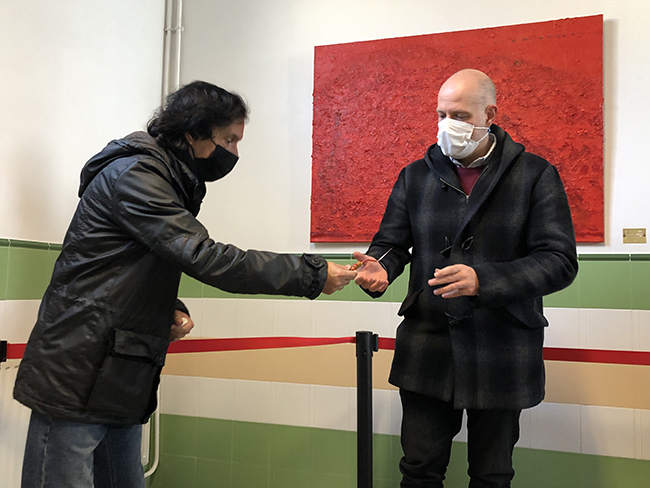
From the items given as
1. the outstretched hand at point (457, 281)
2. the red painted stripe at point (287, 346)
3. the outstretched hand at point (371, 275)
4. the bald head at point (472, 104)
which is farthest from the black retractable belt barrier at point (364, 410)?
the bald head at point (472, 104)

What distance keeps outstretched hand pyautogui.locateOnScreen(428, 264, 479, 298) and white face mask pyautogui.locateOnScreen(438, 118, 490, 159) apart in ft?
1.45

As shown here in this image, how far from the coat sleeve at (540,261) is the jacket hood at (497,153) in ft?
0.38

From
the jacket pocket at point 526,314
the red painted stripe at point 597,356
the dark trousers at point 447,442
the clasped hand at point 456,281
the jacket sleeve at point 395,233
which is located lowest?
the dark trousers at point 447,442

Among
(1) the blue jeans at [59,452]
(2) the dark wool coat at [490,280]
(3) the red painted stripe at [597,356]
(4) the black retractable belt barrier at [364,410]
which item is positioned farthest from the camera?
(3) the red painted stripe at [597,356]

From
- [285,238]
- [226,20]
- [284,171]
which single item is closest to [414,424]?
[285,238]

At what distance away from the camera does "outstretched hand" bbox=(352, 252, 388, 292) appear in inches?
75.4

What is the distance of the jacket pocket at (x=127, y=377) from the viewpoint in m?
1.50

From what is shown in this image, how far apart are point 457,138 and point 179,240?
0.97 meters

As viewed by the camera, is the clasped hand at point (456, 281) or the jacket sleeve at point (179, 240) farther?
the clasped hand at point (456, 281)

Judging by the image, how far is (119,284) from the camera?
5.03ft

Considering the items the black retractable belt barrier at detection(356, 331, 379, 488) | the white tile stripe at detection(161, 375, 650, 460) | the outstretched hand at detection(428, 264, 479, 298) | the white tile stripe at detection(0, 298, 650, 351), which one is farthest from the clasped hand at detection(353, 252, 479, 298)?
the white tile stripe at detection(161, 375, 650, 460)

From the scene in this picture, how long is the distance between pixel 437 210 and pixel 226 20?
2010mm

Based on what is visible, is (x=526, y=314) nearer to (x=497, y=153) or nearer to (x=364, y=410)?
(x=497, y=153)

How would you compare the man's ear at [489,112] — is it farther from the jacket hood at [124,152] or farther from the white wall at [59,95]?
the white wall at [59,95]
